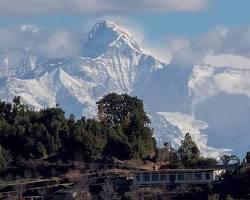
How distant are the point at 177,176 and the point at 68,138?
22.9 ft

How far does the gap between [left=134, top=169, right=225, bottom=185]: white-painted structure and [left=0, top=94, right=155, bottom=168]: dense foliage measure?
3073mm

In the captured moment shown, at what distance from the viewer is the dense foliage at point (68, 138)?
76.1m

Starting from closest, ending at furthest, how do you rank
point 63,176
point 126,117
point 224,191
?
point 224,191 → point 63,176 → point 126,117

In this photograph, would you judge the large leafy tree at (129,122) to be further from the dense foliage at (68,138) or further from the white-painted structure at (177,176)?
the white-painted structure at (177,176)

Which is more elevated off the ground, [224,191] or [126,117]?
[126,117]

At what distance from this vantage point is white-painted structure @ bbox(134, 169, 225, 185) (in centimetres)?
7331

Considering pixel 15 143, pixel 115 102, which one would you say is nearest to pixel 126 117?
pixel 115 102

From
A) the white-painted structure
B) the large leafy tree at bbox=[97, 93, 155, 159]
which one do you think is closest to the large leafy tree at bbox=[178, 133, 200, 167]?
the large leafy tree at bbox=[97, 93, 155, 159]

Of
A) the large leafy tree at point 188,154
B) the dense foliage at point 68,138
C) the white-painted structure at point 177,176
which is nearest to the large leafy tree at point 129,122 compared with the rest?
the dense foliage at point 68,138

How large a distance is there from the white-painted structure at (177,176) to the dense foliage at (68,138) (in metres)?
3.07

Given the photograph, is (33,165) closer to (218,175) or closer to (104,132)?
(104,132)

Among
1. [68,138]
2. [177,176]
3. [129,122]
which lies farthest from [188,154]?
[68,138]

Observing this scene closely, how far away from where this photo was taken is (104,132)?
77.6m

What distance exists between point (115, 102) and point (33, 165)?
1016cm
